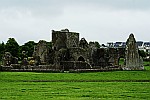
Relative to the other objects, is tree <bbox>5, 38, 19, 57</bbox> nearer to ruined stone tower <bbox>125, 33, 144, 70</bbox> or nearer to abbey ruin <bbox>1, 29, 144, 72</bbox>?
abbey ruin <bbox>1, 29, 144, 72</bbox>

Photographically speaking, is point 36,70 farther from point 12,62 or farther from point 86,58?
point 86,58

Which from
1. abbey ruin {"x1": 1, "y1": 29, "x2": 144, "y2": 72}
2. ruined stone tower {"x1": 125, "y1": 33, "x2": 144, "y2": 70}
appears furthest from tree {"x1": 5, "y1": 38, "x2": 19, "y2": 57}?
ruined stone tower {"x1": 125, "y1": 33, "x2": 144, "y2": 70}

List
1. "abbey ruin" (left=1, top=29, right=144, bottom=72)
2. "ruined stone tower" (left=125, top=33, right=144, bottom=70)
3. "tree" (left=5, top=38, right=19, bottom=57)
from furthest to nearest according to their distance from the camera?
"tree" (left=5, top=38, right=19, bottom=57) < "ruined stone tower" (left=125, top=33, right=144, bottom=70) < "abbey ruin" (left=1, top=29, right=144, bottom=72)

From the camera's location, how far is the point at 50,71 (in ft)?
196

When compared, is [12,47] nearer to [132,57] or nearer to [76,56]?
[76,56]

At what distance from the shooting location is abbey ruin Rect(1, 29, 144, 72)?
66.2 metres

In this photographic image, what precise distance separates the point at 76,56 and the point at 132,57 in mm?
10573

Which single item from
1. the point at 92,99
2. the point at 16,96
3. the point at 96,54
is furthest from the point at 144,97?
the point at 96,54

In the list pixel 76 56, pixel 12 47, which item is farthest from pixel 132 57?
pixel 12 47

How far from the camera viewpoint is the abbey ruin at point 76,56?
66.2m

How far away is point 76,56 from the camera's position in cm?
7269

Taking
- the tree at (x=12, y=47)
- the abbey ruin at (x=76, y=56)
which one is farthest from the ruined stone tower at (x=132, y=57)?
the tree at (x=12, y=47)

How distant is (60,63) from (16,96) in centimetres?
3916

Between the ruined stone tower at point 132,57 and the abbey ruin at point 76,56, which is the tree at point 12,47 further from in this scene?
the ruined stone tower at point 132,57
